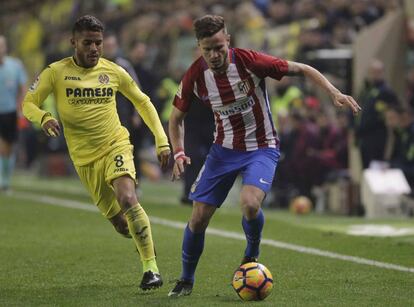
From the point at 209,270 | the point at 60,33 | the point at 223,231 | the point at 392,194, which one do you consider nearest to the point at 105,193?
the point at 209,270

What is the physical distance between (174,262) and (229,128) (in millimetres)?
2262

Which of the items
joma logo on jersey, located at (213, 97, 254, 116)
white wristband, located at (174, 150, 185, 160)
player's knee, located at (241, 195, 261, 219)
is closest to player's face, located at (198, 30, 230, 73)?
joma logo on jersey, located at (213, 97, 254, 116)

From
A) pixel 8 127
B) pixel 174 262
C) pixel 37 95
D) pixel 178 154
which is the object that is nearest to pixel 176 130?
pixel 178 154

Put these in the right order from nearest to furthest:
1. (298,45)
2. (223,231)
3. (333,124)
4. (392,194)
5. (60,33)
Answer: (223,231)
(392,194)
(333,124)
(298,45)
(60,33)

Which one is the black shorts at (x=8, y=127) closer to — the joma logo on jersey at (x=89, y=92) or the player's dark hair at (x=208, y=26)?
the joma logo on jersey at (x=89, y=92)

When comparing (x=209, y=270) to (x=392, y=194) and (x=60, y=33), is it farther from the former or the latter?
(x=60, y=33)

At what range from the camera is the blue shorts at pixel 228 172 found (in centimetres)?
920

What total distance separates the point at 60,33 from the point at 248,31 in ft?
34.7

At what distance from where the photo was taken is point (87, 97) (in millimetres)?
10312

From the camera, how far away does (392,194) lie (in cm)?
1653

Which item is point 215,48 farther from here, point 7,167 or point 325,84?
point 7,167

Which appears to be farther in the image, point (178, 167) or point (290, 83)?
point (290, 83)

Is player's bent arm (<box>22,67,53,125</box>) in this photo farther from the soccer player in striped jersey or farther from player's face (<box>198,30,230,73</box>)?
player's face (<box>198,30,230,73</box>)

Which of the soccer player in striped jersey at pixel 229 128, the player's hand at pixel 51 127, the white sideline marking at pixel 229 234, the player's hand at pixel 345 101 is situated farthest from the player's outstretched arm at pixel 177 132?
the white sideline marking at pixel 229 234
